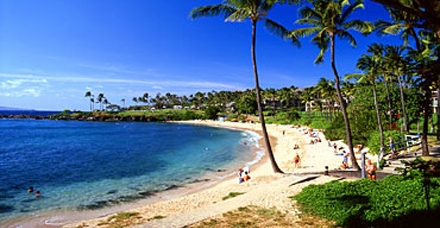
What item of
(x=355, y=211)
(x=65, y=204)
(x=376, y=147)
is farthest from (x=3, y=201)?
(x=376, y=147)

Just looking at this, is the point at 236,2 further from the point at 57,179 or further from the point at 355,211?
the point at 57,179

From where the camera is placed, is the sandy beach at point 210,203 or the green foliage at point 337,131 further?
the green foliage at point 337,131

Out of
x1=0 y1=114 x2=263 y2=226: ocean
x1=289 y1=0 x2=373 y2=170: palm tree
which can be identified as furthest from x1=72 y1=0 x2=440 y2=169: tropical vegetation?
x1=0 y1=114 x2=263 y2=226: ocean

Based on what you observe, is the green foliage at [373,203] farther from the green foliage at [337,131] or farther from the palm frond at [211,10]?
the green foliage at [337,131]

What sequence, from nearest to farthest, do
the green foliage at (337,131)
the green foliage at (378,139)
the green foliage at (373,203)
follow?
the green foliage at (373,203) → the green foliage at (378,139) → the green foliage at (337,131)

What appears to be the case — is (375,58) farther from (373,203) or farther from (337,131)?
(373,203)

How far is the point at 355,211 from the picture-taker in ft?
26.3

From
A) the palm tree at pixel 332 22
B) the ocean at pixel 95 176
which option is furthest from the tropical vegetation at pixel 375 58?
the ocean at pixel 95 176

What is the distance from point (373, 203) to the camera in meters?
8.25

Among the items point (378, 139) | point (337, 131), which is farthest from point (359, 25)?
point (337, 131)

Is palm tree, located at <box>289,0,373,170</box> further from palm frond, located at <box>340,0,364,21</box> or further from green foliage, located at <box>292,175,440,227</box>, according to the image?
green foliage, located at <box>292,175,440,227</box>

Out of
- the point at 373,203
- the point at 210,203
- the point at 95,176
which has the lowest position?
the point at 95,176

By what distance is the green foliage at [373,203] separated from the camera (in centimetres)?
698

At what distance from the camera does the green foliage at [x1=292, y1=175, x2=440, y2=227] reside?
22.9ft
